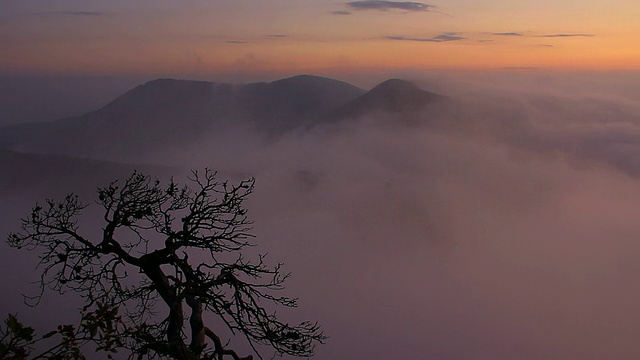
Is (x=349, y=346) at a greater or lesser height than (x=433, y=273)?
lesser

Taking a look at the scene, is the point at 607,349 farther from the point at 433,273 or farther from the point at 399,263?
the point at 399,263

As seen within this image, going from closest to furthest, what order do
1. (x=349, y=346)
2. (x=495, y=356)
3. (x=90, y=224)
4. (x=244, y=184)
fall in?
(x=244, y=184) < (x=349, y=346) < (x=495, y=356) < (x=90, y=224)

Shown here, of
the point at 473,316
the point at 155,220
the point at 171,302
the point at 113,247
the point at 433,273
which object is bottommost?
the point at 171,302

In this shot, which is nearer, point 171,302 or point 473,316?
point 171,302

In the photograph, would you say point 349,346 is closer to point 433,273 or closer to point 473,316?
point 473,316

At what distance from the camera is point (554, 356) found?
12162 cm

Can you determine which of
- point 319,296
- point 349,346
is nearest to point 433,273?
point 319,296

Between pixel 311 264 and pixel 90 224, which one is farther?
pixel 311 264

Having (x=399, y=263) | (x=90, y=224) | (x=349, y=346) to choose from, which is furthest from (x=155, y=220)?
(x=399, y=263)

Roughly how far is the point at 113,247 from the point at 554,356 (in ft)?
424

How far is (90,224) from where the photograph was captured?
176 m

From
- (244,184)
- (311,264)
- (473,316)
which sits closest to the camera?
(244,184)

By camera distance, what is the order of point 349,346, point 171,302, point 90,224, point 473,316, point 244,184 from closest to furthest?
point 171,302 → point 244,184 → point 349,346 → point 473,316 → point 90,224

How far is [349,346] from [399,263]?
314 ft
